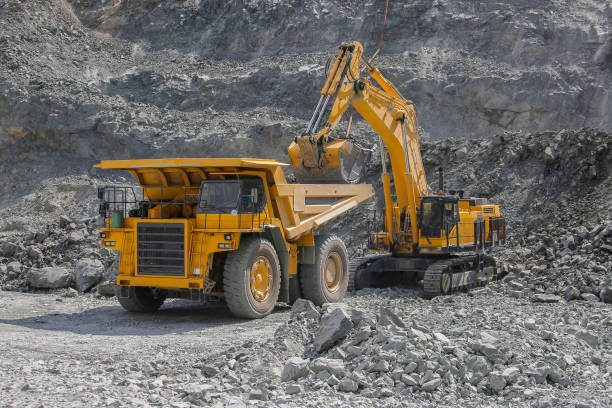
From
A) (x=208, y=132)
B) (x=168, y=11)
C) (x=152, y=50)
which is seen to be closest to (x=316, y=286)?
(x=208, y=132)

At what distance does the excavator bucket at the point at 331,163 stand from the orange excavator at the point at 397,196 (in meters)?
Result: 0.02

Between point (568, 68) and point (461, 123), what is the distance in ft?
15.7

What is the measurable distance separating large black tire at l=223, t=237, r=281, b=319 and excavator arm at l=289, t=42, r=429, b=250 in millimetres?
2105

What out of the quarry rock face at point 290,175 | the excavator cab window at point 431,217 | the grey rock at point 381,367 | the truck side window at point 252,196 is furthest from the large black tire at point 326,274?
the grey rock at point 381,367

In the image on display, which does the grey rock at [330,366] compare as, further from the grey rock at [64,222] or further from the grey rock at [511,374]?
the grey rock at [64,222]

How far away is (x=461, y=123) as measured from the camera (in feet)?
86.2

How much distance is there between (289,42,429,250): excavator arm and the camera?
12055mm

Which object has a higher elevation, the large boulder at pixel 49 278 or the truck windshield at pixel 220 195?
the truck windshield at pixel 220 195

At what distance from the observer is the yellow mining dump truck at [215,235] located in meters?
10.5

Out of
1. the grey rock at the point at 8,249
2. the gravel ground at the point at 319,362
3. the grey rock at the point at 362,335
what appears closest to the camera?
the gravel ground at the point at 319,362

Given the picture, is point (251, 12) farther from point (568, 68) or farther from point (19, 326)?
point (19, 326)

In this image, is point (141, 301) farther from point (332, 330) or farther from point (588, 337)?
point (588, 337)

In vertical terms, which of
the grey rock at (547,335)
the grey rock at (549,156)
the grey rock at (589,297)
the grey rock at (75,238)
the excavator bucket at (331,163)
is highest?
the grey rock at (549,156)

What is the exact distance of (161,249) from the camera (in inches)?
417
